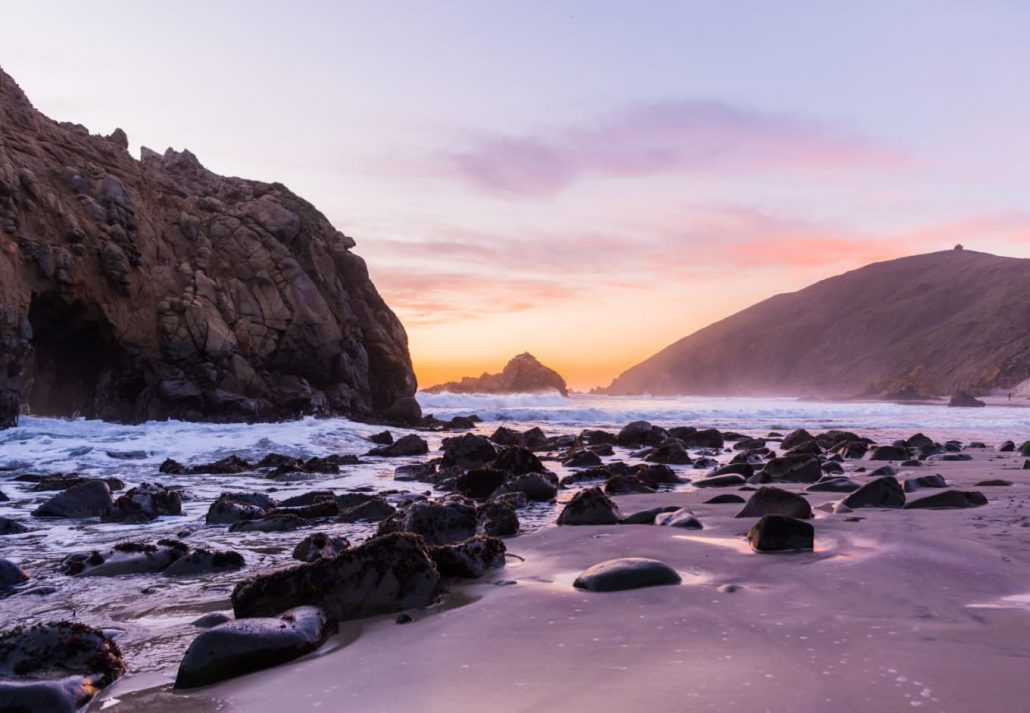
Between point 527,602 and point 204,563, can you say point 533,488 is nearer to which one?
point 204,563

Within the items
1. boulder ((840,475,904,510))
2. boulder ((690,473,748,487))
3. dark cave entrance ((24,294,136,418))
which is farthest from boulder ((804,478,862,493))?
dark cave entrance ((24,294,136,418))

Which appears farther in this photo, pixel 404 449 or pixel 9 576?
pixel 404 449

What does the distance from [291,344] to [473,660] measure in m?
27.9

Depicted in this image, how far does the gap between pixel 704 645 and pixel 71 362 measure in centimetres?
2853

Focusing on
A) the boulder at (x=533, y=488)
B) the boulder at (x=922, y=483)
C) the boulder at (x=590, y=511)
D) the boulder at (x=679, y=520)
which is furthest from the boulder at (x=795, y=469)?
the boulder at (x=590, y=511)

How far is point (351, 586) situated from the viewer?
4211 millimetres

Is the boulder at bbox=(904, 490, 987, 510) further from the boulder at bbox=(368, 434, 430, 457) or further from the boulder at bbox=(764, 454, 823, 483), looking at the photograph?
the boulder at bbox=(368, 434, 430, 457)

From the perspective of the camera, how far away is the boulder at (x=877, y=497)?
7812 mm

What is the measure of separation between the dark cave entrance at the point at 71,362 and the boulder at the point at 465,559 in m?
22.1

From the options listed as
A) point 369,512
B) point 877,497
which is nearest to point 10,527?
point 369,512

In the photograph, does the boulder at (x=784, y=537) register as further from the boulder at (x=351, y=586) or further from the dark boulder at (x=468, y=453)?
the dark boulder at (x=468, y=453)

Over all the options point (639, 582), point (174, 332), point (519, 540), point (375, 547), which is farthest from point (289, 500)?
point (174, 332)

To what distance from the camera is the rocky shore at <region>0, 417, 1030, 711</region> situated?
9.18ft

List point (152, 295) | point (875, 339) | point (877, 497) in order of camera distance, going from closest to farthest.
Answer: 1. point (877, 497)
2. point (152, 295)
3. point (875, 339)
